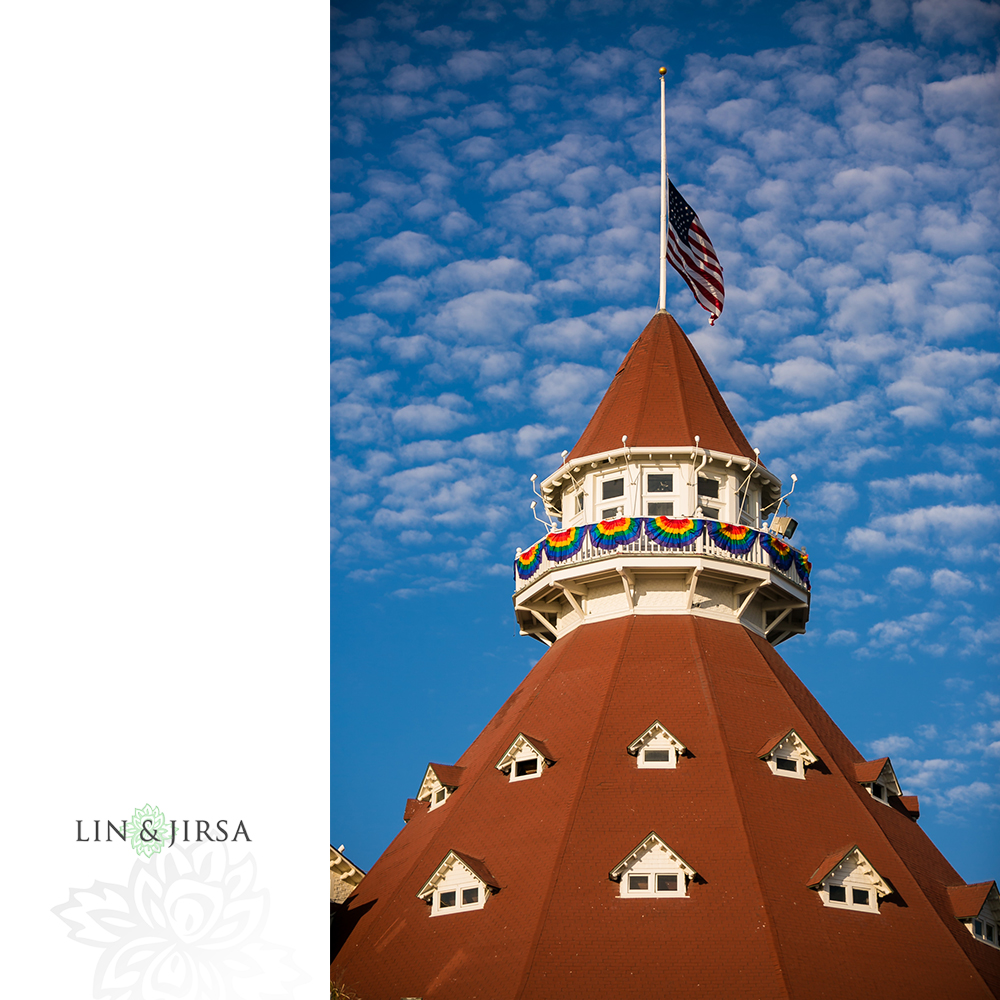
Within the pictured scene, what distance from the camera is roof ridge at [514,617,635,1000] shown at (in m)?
32.1

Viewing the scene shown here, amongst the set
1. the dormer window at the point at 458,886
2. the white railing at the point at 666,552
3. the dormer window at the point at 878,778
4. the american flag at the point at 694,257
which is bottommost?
the dormer window at the point at 458,886

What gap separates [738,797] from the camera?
36.2 metres

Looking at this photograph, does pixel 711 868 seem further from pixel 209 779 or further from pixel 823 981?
pixel 209 779

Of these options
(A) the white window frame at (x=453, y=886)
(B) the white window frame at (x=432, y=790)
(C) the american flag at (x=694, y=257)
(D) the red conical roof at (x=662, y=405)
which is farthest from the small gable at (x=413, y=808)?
(C) the american flag at (x=694, y=257)

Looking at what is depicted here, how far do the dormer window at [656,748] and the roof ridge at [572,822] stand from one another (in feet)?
4.34

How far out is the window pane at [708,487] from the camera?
47062 mm

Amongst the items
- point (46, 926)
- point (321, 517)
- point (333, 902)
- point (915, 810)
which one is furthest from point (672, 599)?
point (46, 926)

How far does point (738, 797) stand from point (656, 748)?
286 cm

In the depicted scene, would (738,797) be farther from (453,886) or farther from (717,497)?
(717,497)

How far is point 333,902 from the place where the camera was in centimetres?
4203

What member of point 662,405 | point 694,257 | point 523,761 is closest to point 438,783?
point 523,761

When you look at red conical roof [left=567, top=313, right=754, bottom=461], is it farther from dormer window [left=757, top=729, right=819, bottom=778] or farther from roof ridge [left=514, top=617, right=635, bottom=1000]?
dormer window [left=757, top=729, right=819, bottom=778]

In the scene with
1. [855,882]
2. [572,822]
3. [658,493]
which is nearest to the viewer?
[855,882]

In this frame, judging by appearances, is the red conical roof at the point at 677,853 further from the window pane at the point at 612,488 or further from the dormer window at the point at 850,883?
the window pane at the point at 612,488
